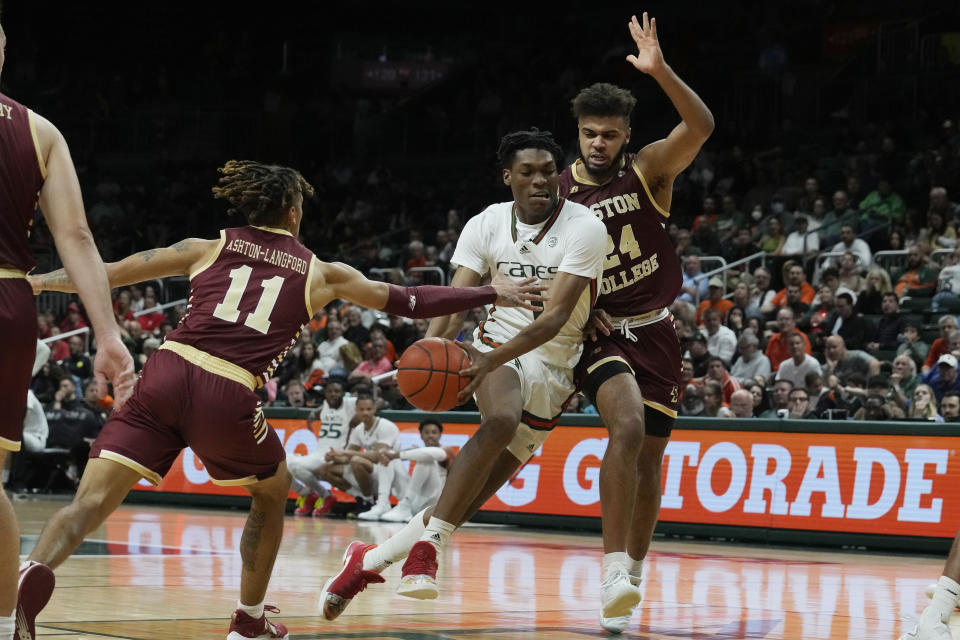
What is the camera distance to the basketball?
19.1 feet

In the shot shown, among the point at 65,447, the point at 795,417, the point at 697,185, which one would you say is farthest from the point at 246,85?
the point at 795,417

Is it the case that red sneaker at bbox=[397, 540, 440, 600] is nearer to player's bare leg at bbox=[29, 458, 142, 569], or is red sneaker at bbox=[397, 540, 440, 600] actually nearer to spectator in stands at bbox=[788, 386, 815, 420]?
player's bare leg at bbox=[29, 458, 142, 569]

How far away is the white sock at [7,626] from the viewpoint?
397 centimetres

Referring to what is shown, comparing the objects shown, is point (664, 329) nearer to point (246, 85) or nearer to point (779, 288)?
point (779, 288)

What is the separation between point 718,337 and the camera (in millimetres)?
15547

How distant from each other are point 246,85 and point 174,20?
8.29 feet

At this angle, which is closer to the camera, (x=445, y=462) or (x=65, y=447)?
(x=445, y=462)

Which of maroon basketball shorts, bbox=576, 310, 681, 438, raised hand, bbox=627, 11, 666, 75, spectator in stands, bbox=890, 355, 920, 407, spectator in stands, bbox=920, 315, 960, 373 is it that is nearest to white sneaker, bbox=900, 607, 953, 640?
maroon basketball shorts, bbox=576, 310, 681, 438

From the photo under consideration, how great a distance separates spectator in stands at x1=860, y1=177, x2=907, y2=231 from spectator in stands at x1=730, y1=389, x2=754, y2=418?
5.54m

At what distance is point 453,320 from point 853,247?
1142cm

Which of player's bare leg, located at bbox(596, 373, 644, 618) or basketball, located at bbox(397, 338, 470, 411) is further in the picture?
player's bare leg, located at bbox(596, 373, 644, 618)

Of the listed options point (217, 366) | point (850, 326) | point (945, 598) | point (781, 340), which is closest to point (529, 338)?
point (217, 366)

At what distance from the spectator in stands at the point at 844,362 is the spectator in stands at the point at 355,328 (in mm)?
6322

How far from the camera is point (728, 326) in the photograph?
16.3 metres
